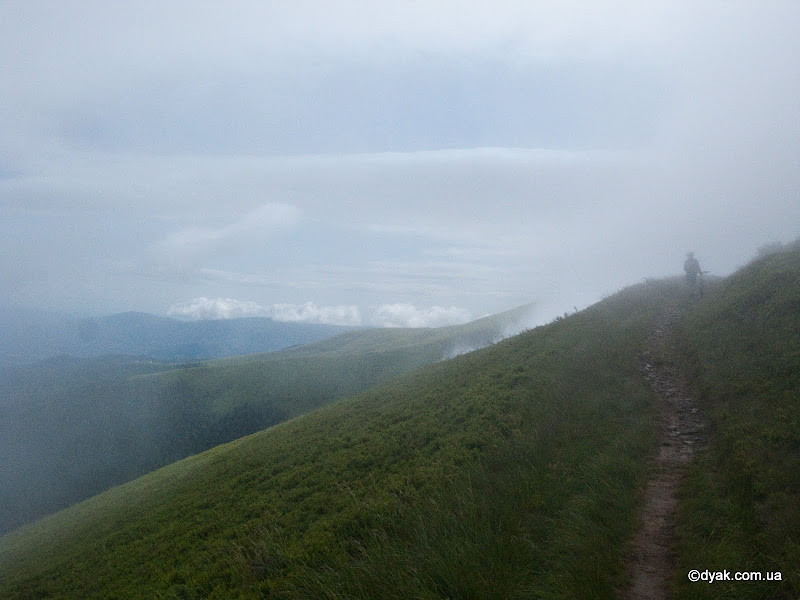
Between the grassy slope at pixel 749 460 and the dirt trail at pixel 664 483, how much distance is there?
0.28m

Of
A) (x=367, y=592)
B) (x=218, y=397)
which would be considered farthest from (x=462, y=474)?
(x=218, y=397)

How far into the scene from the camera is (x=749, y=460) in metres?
9.28

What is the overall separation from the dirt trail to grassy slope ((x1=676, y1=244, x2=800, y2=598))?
283 millimetres

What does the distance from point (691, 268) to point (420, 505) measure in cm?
3104

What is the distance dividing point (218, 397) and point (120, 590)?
389 feet

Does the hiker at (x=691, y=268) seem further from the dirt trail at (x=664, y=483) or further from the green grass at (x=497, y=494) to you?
the dirt trail at (x=664, y=483)

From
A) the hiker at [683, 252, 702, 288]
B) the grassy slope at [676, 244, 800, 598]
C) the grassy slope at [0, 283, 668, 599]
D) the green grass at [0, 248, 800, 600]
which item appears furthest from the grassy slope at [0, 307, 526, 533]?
the grassy slope at [676, 244, 800, 598]

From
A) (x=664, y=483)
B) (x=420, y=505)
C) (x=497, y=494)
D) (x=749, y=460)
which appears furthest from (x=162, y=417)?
(x=749, y=460)

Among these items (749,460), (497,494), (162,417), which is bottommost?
(162,417)

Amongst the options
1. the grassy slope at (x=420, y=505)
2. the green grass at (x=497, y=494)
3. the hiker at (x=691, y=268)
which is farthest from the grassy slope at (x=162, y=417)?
the green grass at (x=497, y=494)

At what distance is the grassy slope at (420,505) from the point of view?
7.75 m

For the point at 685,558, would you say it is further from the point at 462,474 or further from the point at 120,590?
the point at 120,590

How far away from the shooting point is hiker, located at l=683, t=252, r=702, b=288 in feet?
110

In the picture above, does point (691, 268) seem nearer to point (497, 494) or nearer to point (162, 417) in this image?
point (497, 494)
